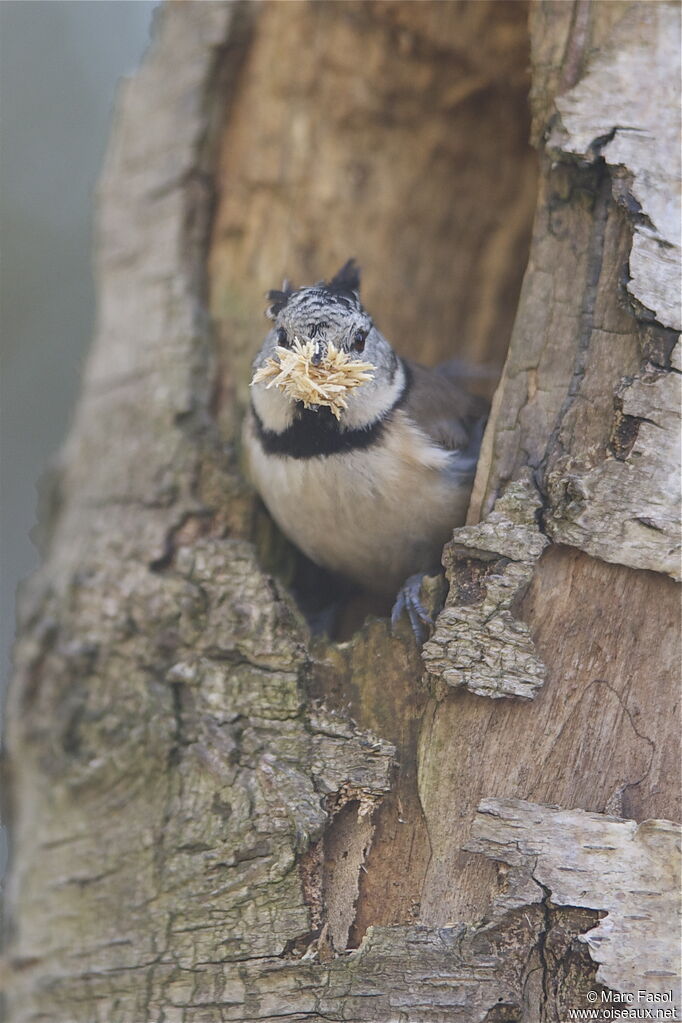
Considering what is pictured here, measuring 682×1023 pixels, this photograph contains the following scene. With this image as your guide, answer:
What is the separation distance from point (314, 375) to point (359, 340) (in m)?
0.41

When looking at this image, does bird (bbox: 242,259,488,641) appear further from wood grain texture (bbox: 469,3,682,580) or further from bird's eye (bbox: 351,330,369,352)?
wood grain texture (bbox: 469,3,682,580)

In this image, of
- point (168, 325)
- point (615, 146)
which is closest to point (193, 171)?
point (168, 325)

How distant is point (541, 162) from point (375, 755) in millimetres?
2017

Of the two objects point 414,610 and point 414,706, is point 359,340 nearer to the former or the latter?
point 414,610

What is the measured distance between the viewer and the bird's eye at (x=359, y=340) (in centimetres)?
313

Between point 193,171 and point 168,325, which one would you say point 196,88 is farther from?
point 168,325

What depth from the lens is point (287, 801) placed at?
8.42 ft

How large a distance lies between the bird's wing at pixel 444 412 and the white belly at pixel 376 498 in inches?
4.3

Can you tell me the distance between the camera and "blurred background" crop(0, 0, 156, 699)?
7219mm

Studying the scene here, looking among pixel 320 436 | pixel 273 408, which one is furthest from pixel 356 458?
pixel 273 408

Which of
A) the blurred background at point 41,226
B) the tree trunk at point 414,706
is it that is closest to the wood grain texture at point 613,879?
the tree trunk at point 414,706

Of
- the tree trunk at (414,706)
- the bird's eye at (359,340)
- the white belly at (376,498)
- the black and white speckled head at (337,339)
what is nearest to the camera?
the tree trunk at (414,706)

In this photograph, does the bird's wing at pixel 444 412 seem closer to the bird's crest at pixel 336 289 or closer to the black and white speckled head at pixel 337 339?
the black and white speckled head at pixel 337 339

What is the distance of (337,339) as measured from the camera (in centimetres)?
303
